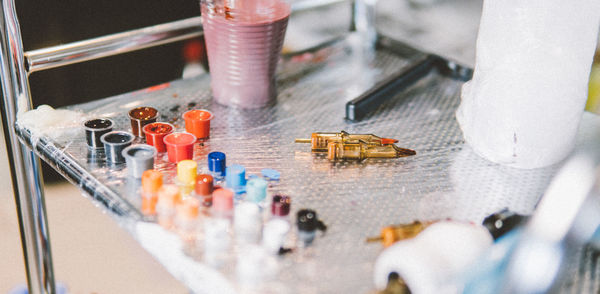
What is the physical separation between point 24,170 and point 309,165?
19.1 inches

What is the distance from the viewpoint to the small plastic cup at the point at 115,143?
860mm

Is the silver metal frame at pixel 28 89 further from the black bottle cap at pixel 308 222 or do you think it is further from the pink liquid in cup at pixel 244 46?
the black bottle cap at pixel 308 222

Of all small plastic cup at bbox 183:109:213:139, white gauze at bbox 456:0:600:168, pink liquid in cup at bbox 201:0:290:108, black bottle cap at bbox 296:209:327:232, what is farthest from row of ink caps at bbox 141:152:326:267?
white gauze at bbox 456:0:600:168

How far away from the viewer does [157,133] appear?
2.95ft

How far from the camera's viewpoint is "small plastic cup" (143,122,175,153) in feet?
2.94

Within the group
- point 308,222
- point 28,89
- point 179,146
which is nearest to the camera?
point 308,222

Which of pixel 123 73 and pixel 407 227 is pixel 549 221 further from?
pixel 123 73

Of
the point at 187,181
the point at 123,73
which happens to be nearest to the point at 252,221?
the point at 187,181

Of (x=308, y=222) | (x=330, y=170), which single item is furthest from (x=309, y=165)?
(x=308, y=222)

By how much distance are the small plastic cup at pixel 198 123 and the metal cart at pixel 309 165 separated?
0.09ft

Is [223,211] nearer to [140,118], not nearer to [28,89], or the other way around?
[140,118]

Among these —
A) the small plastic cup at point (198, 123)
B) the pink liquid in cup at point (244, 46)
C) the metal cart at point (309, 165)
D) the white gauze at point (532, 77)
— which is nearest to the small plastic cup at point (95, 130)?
the metal cart at point (309, 165)

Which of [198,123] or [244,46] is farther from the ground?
[244,46]

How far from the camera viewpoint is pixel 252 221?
72 cm
